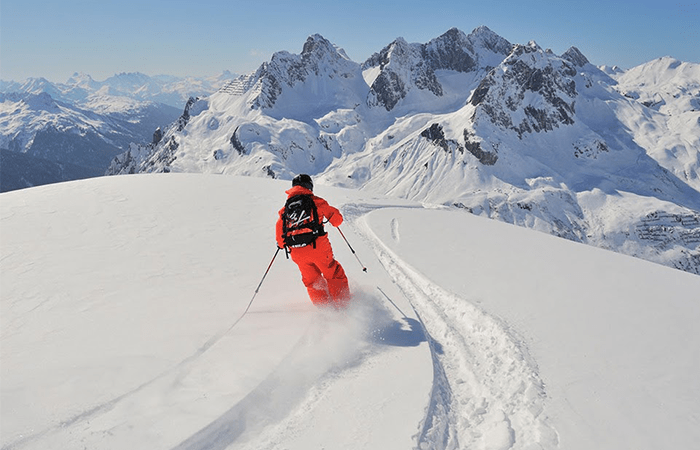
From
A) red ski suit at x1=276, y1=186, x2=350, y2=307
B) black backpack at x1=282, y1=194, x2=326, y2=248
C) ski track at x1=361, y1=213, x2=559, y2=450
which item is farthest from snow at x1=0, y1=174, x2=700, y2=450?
black backpack at x1=282, y1=194, x2=326, y2=248

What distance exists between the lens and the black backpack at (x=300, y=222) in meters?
8.01

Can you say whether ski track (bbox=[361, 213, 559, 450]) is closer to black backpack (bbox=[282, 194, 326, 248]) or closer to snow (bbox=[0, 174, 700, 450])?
snow (bbox=[0, 174, 700, 450])

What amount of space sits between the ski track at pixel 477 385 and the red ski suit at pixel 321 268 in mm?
1716

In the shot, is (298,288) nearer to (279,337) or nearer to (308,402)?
(279,337)

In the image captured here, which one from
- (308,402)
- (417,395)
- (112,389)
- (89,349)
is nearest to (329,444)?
(308,402)

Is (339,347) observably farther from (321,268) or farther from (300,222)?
(300,222)

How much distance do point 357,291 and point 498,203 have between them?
7089 inches

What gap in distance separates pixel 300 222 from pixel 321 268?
Result: 1069 millimetres

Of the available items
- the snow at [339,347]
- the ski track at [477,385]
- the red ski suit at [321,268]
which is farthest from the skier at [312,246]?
the ski track at [477,385]

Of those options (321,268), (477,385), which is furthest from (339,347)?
(477,385)

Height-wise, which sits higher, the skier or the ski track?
the skier

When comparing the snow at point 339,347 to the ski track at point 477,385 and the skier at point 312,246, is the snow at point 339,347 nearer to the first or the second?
the ski track at point 477,385

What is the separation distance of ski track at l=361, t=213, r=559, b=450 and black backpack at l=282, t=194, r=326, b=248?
2.73 m

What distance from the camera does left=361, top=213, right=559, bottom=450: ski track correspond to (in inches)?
184
